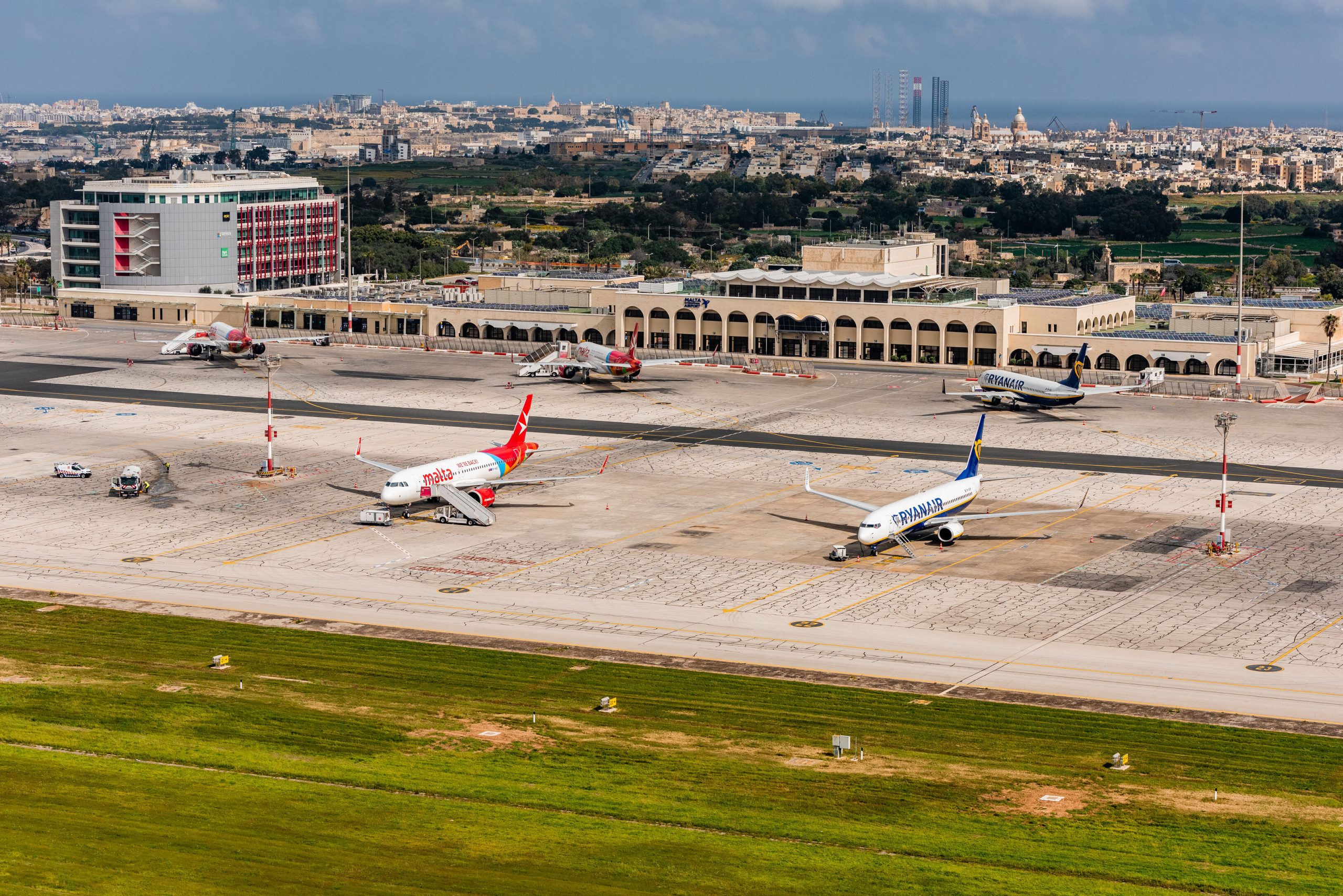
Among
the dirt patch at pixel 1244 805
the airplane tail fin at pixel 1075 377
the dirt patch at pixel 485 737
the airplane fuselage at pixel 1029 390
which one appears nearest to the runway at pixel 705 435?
the airplane fuselage at pixel 1029 390

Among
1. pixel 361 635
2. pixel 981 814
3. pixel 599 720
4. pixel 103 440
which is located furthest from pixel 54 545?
pixel 981 814

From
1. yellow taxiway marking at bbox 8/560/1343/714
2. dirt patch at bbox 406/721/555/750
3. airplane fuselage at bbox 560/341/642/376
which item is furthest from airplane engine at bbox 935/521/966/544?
airplane fuselage at bbox 560/341/642/376

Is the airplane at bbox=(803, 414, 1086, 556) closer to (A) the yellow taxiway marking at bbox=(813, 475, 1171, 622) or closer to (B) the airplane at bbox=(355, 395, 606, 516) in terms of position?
(A) the yellow taxiway marking at bbox=(813, 475, 1171, 622)

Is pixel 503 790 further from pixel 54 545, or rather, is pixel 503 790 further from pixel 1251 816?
pixel 54 545

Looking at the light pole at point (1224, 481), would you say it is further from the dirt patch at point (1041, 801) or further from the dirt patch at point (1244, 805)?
the dirt patch at point (1041, 801)

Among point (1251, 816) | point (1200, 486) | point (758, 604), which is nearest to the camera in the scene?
point (1251, 816)

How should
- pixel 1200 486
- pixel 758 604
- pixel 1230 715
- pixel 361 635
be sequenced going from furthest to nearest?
pixel 1200 486 < pixel 758 604 < pixel 361 635 < pixel 1230 715
